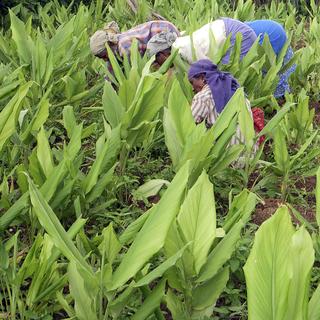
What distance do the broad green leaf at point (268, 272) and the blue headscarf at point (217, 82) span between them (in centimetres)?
135

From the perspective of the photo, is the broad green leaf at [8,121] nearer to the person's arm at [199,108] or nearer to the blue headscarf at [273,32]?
the person's arm at [199,108]

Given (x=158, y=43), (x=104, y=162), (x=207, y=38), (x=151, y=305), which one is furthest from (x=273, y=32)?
(x=151, y=305)

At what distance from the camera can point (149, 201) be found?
206 centimetres

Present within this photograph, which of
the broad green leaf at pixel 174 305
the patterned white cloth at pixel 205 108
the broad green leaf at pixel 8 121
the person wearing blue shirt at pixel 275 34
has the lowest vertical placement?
the person wearing blue shirt at pixel 275 34

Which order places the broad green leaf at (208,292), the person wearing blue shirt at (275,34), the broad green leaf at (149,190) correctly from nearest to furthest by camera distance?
the broad green leaf at (208,292)
the broad green leaf at (149,190)
the person wearing blue shirt at (275,34)

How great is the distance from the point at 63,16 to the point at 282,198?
2418 mm

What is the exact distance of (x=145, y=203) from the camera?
1.94m

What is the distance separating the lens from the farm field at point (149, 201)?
43.4 inches

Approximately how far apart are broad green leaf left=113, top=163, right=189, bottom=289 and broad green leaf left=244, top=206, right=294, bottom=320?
0.59 ft

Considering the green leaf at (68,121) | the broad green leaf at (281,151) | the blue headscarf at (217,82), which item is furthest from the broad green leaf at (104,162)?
the blue headscarf at (217,82)

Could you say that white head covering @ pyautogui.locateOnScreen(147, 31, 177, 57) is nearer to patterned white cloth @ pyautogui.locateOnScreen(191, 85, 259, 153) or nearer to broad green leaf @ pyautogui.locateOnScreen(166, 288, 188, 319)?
patterned white cloth @ pyautogui.locateOnScreen(191, 85, 259, 153)

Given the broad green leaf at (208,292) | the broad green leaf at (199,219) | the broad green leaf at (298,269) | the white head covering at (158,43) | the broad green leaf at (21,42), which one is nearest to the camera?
the broad green leaf at (298,269)

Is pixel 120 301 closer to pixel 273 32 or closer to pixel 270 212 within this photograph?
pixel 270 212

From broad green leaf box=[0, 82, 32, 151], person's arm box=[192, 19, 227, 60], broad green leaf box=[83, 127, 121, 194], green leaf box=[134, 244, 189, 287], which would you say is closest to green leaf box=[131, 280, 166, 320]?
green leaf box=[134, 244, 189, 287]
